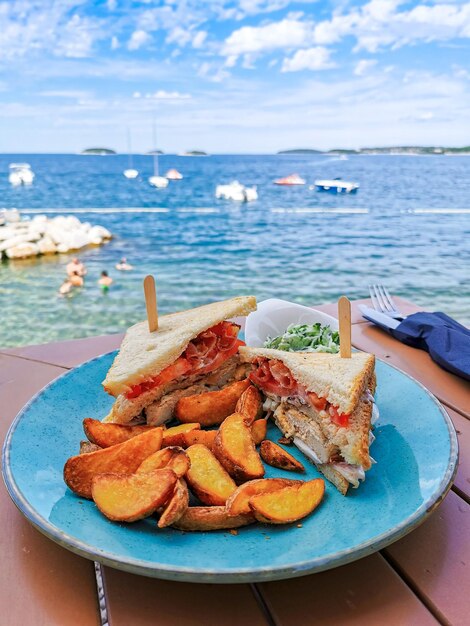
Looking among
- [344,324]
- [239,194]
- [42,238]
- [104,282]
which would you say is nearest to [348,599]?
[344,324]

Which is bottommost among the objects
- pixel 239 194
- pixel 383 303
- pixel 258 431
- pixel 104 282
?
pixel 104 282

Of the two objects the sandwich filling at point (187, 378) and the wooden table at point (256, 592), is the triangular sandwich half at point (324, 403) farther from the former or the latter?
the wooden table at point (256, 592)

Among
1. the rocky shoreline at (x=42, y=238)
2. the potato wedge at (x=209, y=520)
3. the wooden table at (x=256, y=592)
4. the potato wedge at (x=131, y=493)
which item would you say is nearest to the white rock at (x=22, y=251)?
the rocky shoreline at (x=42, y=238)

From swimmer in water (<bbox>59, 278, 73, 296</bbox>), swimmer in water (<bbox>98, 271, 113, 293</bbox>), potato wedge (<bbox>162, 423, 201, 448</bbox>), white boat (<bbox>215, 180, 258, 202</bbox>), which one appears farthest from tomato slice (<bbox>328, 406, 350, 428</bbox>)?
white boat (<bbox>215, 180, 258, 202</bbox>)

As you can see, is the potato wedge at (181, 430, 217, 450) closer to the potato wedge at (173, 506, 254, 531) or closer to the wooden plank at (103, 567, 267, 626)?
the potato wedge at (173, 506, 254, 531)

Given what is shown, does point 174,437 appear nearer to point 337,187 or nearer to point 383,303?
point 383,303
